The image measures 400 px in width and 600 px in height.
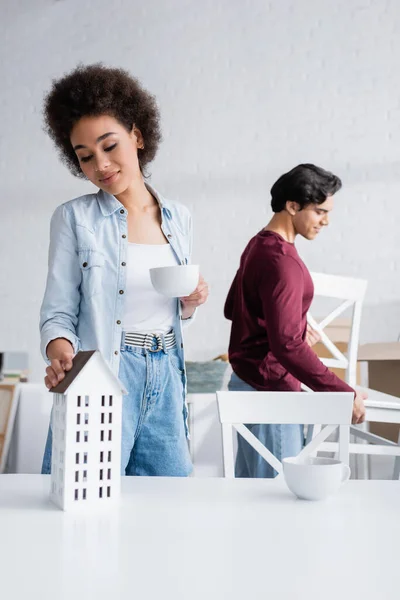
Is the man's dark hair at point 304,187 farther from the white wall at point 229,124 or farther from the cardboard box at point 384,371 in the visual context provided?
the white wall at point 229,124

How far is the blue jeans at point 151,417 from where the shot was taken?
1368mm

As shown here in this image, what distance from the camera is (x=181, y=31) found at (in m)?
5.04

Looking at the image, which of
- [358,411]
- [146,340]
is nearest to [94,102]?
[146,340]

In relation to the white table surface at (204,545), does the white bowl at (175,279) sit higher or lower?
higher

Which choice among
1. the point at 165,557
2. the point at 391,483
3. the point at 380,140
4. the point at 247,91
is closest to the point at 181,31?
the point at 247,91

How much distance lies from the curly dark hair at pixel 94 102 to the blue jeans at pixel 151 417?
0.47 meters

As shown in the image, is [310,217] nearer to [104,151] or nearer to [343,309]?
[104,151]

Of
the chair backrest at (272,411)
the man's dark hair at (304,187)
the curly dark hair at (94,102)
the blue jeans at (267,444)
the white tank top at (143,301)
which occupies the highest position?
the curly dark hair at (94,102)

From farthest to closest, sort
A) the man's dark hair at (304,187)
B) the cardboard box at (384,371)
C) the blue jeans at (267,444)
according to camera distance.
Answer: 1. the cardboard box at (384,371)
2. the man's dark hair at (304,187)
3. the blue jeans at (267,444)

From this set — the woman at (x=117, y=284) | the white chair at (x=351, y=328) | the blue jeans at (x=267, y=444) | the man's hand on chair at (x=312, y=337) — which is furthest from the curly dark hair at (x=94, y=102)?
the white chair at (x=351, y=328)

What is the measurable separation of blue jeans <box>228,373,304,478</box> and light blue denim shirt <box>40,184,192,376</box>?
0.39 m

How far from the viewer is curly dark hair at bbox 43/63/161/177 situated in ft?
4.64

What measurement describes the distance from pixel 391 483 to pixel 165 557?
21.1 inches

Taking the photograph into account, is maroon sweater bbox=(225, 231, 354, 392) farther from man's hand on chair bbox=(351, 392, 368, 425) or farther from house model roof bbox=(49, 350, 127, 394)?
house model roof bbox=(49, 350, 127, 394)
